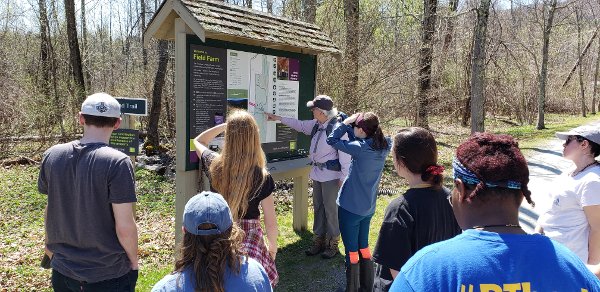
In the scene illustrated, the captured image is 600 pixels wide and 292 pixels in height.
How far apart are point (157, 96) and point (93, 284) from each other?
1055 cm

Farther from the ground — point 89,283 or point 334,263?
point 89,283

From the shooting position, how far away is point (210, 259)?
193 cm

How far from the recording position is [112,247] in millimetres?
2660

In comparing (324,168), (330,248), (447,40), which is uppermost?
(447,40)

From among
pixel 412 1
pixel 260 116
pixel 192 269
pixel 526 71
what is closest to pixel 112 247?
pixel 192 269

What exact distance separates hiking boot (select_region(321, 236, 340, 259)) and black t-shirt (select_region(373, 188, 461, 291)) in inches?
115

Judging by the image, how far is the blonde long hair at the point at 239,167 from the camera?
3016 mm

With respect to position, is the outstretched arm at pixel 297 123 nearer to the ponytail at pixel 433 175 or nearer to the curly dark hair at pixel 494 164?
the ponytail at pixel 433 175

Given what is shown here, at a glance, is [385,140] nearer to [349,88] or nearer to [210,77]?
[210,77]

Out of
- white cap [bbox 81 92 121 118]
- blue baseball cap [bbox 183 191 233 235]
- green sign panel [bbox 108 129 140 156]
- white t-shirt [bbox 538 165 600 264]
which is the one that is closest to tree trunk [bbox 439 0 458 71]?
green sign panel [bbox 108 129 140 156]

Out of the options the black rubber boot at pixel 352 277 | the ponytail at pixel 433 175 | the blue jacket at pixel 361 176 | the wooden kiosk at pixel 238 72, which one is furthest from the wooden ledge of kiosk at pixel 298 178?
the ponytail at pixel 433 175

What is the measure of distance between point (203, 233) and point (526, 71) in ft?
79.1

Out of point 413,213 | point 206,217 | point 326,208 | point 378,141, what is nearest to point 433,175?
point 413,213

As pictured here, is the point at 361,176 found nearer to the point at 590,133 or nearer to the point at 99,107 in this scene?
the point at 590,133
